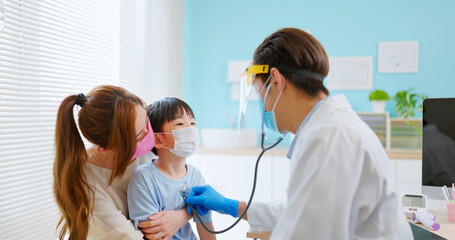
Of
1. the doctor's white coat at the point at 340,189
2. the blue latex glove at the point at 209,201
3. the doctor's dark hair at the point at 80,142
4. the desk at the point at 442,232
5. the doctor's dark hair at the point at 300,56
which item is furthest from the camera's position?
the blue latex glove at the point at 209,201

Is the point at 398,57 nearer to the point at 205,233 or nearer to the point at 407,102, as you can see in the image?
the point at 407,102

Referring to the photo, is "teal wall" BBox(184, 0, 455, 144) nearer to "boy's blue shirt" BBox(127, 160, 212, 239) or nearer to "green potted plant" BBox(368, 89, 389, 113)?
"green potted plant" BBox(368, 89, 389, 113)

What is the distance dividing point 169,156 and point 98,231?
0.42 m

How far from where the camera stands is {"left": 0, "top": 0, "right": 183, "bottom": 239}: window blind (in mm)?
1678

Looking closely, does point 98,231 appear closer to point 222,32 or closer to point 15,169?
point 15,169

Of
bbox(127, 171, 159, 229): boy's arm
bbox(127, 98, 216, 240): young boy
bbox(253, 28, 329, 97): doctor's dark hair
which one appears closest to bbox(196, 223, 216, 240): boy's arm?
bbox(127, 98, 216, 240): young boy

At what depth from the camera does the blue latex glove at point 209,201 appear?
1.55 metres

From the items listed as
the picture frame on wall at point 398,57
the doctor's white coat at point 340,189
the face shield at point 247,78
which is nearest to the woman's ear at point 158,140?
the face shield at point 247,78

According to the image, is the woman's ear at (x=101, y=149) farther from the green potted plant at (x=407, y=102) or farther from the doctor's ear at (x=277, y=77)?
the green potted plant at (x=407, y=102)

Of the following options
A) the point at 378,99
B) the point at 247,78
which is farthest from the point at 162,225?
the point at 378,99

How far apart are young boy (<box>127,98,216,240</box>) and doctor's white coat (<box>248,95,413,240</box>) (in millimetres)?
700

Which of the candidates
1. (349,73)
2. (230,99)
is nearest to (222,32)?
(230,99)

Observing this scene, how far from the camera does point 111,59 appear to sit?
257 cm

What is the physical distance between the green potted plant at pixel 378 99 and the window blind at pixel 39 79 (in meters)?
2.34
